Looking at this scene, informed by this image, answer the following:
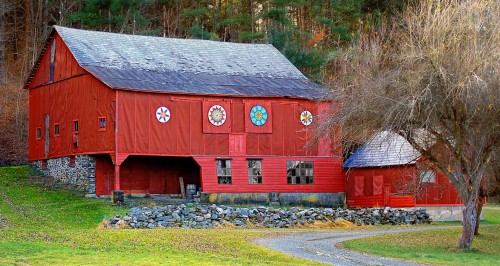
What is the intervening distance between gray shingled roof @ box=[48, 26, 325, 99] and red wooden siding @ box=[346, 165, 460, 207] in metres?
5.13

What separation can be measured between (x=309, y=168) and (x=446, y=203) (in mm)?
7372

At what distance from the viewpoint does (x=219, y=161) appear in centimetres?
4319

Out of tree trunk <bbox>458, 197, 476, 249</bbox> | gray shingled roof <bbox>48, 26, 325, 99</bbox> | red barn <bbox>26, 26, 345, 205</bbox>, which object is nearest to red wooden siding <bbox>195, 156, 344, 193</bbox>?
red barn <bbox>26, 26, 345, 205</bbox>

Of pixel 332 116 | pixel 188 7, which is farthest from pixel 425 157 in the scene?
pixel 188 7

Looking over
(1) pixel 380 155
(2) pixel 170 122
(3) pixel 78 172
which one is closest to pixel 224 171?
(2) pixel 170 122

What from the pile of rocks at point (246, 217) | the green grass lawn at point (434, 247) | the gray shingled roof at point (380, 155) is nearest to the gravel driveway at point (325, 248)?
the green grass lawn at point (434, 247)

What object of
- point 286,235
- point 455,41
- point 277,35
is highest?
point 277,35

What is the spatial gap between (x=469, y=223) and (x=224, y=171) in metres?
18.0

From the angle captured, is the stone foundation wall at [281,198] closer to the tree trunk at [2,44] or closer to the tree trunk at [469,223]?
the tree trunk at [469,223]

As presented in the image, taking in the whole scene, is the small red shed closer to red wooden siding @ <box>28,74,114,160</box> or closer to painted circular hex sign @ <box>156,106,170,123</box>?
painted circular hex sign @ <box>156,106,170,123</box>

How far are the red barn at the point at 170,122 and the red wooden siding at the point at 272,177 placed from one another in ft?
A: 0.18

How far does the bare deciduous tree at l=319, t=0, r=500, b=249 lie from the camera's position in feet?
82.6

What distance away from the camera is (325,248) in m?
27.1

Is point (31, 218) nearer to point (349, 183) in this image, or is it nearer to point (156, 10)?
point (349, 183)
